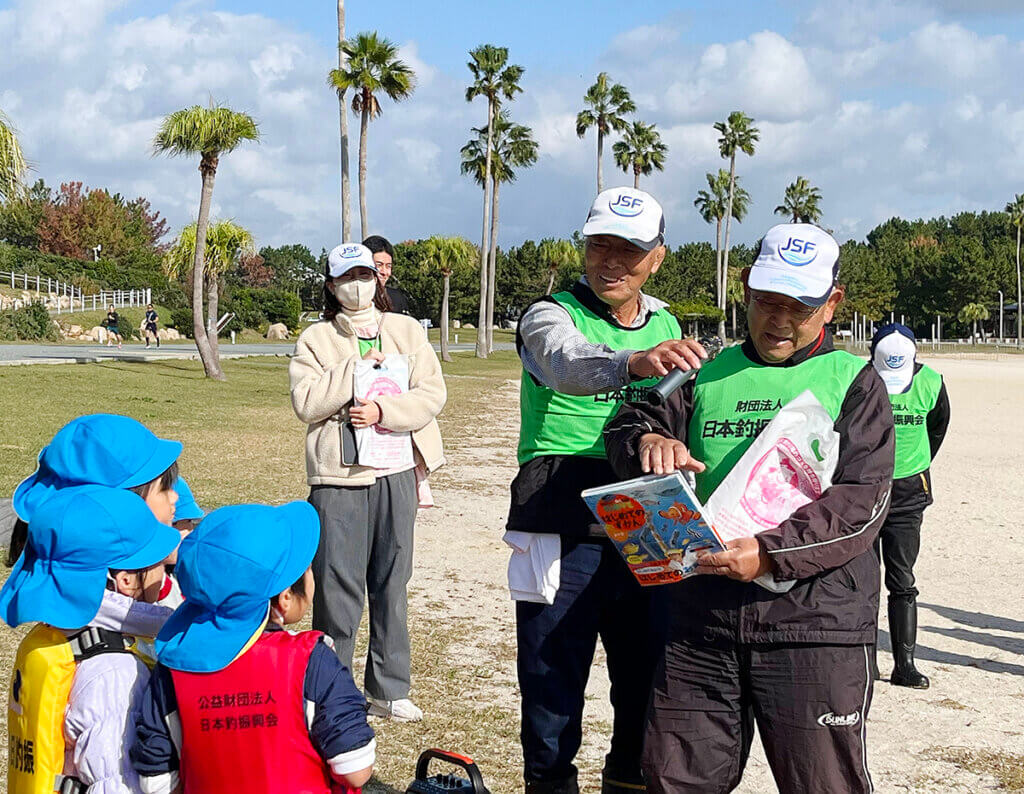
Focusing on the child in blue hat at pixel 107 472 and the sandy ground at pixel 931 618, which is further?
the sandy ground at pixel 931 618

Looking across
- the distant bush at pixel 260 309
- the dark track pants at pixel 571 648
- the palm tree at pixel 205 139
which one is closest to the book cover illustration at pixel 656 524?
the dark track pants at pixel 571 648

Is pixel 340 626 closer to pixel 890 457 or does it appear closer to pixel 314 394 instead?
pixel 314 394

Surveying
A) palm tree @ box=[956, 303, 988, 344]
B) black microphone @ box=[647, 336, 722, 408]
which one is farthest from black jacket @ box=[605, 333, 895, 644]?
palm tree @ box=[956, 303, 988, 344]

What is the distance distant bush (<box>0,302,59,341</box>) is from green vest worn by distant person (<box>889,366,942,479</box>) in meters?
42.0

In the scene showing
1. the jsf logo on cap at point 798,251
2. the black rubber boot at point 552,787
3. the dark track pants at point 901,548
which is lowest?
the black rubber boot at point 552,787

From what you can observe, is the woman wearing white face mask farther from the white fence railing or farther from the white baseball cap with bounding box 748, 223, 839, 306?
the white fence railing

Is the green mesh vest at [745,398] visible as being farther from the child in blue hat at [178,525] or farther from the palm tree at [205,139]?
the palm tree at [205,139]

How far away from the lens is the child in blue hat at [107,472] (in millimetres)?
3066

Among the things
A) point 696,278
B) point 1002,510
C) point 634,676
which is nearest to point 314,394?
point 634,676

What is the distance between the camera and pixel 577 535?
3.61m

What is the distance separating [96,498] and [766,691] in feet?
5.98

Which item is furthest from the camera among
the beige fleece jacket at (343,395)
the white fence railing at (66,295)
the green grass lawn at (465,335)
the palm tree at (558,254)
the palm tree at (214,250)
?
the green grass lawn at (465,335)

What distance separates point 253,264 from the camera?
98625mm

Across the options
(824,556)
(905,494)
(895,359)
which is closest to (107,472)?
(824,556)
